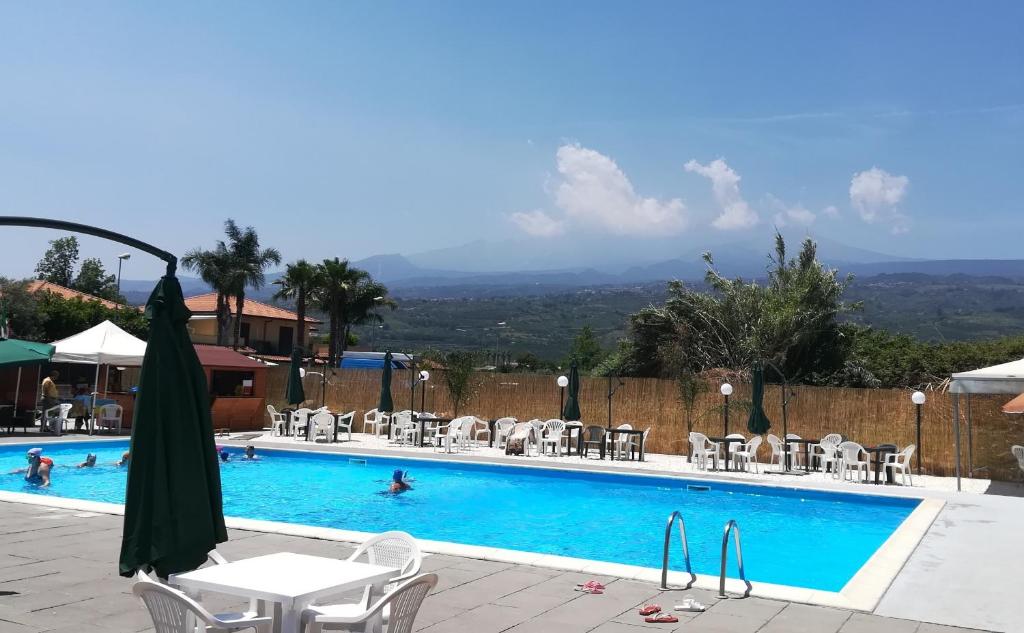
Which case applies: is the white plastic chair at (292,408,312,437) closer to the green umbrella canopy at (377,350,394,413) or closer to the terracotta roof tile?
the green umbrella canopy at (377,350,394,413)

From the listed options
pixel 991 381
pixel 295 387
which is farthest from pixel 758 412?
pixel 295 387

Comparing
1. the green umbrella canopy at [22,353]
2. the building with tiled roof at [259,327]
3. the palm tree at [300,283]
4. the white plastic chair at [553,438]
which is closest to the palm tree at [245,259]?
the palm tree at [300,283]

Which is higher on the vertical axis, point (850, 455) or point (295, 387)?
point (295, 387)

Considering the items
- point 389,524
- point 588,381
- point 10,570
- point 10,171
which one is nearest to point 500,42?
point 588,381

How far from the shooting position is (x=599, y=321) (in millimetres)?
110375

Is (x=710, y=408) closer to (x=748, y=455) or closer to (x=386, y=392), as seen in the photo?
(x=748, y=455)

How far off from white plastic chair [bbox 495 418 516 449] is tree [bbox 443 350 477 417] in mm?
1624

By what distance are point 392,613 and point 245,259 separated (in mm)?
45586

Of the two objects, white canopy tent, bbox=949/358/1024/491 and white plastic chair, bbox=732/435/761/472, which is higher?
white canopy tent, bbox=949/358/1024/491

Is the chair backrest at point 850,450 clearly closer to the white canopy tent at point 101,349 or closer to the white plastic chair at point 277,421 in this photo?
the white plastic chair at point 277,421

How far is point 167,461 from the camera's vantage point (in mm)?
4305

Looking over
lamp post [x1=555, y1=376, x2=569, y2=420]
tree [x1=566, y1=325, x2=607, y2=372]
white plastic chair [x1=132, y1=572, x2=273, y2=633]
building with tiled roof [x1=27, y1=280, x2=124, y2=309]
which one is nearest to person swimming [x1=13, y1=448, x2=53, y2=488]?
lamp post [x1=555, y1=376, x2=569, y2=420]

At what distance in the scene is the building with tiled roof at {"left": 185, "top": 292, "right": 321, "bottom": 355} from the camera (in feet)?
177

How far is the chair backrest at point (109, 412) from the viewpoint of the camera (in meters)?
18.3
